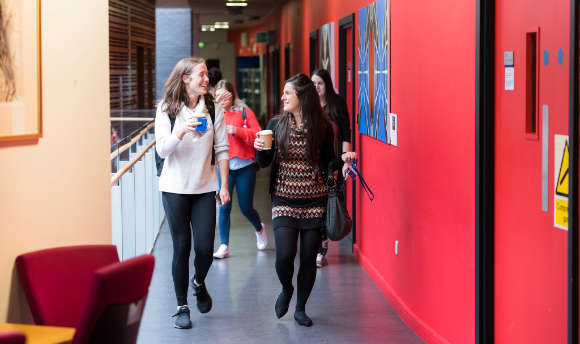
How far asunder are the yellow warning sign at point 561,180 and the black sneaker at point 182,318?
271cm

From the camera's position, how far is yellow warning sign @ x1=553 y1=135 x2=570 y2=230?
3046 millimetres

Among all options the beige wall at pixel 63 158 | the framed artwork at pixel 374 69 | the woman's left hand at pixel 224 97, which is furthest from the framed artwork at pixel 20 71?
the woman's left hand at pixel 224 97

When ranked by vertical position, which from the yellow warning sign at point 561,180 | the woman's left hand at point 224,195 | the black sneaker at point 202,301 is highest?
the yellow warning sign at point 561,180

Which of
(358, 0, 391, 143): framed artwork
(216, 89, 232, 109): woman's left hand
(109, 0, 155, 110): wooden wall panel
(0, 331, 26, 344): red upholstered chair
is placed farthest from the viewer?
(109, 0, 155, 110): wooden wall panel

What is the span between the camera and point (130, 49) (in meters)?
13.1

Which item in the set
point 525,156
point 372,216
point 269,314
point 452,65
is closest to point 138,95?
point 372,216

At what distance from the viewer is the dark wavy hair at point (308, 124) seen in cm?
500

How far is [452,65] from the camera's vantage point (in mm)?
4285

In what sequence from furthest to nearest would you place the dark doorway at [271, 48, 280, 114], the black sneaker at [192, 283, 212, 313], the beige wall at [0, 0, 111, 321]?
the dark doorway at [271, 48, 280, 114], the black sneaker at [192, 283, 212, 313], the beige wall at [0, 0, 111, 321]

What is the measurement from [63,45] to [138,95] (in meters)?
10.5

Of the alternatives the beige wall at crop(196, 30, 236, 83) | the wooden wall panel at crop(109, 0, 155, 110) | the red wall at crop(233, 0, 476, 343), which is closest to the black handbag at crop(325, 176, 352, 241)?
the red wall at crop(233, 0, 476, 343)

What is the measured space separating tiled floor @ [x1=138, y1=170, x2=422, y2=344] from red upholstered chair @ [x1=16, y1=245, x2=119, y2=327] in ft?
5.56

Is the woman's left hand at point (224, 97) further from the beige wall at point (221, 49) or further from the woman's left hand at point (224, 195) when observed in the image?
the beige wall at point (221, 49)

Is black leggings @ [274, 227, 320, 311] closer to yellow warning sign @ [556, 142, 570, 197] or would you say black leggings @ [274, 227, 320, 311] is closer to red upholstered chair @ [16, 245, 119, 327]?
red upholstered chair @ [16, 245, 119, 327]
